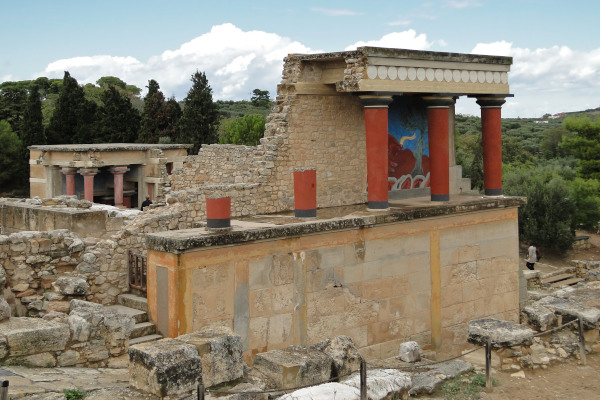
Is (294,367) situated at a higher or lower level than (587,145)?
lower

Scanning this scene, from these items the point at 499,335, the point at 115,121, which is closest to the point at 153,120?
the point at 115,121

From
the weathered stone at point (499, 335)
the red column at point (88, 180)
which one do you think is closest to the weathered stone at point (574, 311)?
the weathered stone at point (499, 335)

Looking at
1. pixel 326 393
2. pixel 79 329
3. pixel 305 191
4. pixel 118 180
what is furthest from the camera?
pixel 118 180

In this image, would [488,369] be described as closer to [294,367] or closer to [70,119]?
[294,367]

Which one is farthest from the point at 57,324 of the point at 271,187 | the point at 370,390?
the point at 271,187

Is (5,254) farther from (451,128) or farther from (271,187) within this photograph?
(451,128)

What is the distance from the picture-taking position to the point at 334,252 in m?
11.2

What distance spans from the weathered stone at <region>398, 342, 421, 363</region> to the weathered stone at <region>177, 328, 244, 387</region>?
13.9 ft

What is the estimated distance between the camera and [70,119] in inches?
1581

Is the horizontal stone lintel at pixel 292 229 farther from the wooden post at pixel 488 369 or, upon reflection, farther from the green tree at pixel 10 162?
the green tree at pixel 10 162

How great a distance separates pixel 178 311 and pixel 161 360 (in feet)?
7.96

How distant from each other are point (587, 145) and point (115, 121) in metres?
26.8

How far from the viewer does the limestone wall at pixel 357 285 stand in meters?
9.67

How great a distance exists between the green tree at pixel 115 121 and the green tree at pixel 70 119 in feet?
2.14
